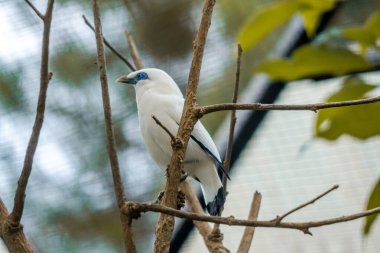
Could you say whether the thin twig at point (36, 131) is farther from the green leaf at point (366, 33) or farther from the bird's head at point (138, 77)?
the bird's head at point (138, 77)

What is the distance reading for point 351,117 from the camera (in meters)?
1.22

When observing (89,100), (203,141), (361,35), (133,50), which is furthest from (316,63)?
(89,100)

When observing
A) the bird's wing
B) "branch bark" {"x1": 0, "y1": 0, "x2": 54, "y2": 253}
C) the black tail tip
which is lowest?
"branch bark" {"x1": 0, "y1": 0, "x2": 54, "y2": 253}

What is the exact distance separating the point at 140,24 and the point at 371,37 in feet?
3.31

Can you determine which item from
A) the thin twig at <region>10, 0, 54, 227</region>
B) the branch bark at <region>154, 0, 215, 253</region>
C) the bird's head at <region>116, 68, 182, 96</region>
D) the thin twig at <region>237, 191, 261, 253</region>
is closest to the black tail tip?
the thin twig at <region>237, 191, 261, 253</region>

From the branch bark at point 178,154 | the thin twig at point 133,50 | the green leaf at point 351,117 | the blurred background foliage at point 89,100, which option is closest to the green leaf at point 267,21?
the green leaf at point 351,117

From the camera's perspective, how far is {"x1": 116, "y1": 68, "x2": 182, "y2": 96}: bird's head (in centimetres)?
160

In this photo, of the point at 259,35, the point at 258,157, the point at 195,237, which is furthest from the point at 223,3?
the point at 259,35

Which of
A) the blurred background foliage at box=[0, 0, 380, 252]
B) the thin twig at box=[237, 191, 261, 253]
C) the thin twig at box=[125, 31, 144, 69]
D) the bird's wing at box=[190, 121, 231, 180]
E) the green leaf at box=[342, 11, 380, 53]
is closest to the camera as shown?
the thin twig at box=[237, 191, 261, 253]

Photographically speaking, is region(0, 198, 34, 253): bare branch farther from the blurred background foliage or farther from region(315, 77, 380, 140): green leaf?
the blurred background foliage

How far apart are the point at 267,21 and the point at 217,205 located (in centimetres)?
33

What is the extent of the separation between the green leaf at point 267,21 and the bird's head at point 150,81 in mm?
292

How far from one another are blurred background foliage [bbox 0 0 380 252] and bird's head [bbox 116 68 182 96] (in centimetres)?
45

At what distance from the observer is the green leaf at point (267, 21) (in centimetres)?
133
